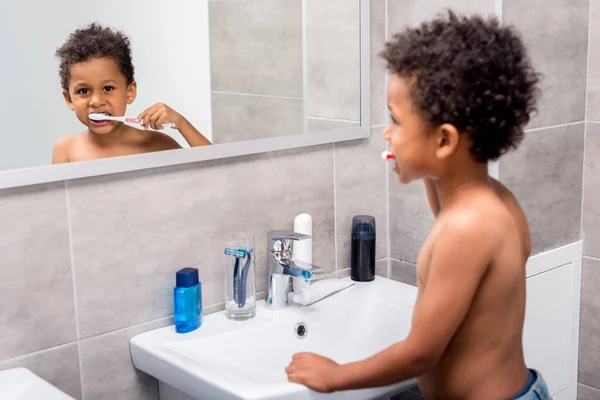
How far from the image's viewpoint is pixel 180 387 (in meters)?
1.39

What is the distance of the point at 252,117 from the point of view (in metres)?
1.65

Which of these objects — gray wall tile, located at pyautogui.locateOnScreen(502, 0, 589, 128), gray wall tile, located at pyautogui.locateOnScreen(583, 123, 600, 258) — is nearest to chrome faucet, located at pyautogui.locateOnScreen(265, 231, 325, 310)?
gray wall tile, located at pyautogui.locateOnScreen(502, 0, 589, 128)

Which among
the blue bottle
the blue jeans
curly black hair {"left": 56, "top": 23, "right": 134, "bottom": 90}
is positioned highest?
curly black hair {"left": 56, "top": 23, "right": 134, "bottom": 90}

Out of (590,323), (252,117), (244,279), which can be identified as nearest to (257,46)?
(252,117)

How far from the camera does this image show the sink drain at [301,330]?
1.62 meters

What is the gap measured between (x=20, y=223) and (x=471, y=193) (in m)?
0.76

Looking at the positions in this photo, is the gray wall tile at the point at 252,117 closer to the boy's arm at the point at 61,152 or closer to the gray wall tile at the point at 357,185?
the gray wall tile at the point at 357,185

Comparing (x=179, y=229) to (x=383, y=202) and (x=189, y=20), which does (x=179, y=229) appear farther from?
(x=383, y=202)

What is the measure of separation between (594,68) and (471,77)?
3.06 ft

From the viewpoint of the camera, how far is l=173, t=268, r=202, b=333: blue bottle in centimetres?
152

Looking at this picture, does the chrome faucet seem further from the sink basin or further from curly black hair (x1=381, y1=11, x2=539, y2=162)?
curly black hair (x1=381, y1=11, x2=539, y2=162)

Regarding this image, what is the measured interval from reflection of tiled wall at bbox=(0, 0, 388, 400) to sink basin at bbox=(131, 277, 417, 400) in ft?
0.20

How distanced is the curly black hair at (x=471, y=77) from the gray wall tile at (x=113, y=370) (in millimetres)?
739

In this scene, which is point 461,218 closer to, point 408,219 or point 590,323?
point 408,219
